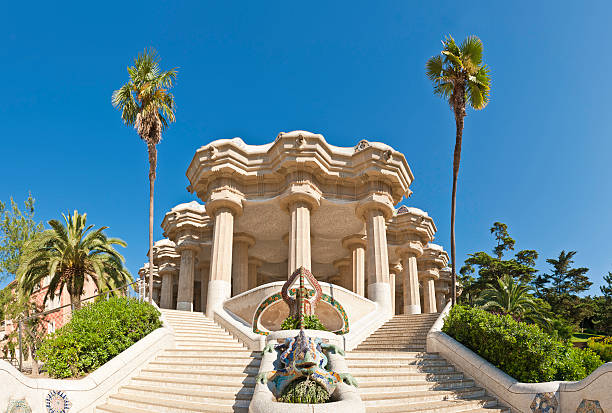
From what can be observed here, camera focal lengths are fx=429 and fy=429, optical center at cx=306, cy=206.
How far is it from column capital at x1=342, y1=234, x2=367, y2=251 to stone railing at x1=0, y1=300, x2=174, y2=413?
18.0m

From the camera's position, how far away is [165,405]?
8.52 metres

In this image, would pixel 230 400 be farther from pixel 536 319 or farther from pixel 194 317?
pixel 536 319

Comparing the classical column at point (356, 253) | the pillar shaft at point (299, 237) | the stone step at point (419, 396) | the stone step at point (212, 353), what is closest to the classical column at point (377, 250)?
the pillar shaft at point (299, 237)

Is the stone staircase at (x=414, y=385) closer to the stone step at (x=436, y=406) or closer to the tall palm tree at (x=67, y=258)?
the stone step at (x=436, y=406)

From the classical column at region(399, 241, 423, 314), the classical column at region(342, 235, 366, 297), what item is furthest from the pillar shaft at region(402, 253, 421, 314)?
the classical column at region(342, 235, 366, 297)

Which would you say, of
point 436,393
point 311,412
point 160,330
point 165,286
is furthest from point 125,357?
point 165,286

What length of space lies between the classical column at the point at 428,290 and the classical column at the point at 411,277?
5.86 m

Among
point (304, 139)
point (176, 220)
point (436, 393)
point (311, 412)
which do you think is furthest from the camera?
point (176, 220)

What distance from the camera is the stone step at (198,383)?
9.00 meters

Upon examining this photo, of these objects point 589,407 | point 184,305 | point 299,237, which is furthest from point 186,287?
point 589,407

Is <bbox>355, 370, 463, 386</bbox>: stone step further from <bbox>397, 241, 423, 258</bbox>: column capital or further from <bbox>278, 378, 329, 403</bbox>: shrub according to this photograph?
<bbox>397, 241, 423, 258</bbox>: column capital

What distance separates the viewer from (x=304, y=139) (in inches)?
840

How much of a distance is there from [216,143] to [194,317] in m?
8.81

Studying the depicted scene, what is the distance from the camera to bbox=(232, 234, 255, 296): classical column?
86.8 feet
